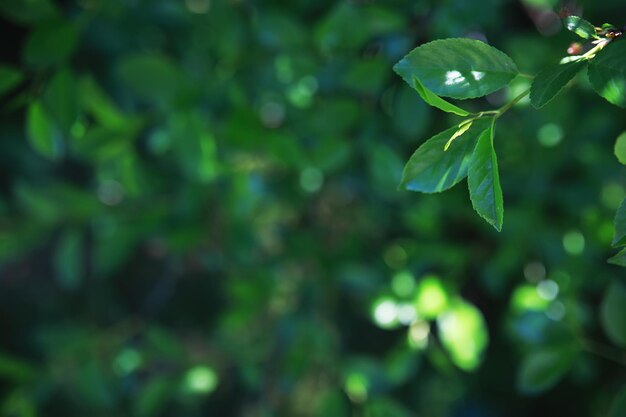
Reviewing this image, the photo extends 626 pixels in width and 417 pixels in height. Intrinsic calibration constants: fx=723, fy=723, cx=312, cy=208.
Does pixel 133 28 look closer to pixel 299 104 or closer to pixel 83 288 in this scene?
pixel 299 104

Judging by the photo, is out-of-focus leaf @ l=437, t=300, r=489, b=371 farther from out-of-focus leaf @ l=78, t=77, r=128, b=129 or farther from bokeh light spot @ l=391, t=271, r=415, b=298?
out-of-focus leaf @ l=78, t=77, r=128, b=129

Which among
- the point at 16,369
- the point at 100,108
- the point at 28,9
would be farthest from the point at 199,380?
the point at 28,9

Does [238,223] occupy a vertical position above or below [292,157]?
below

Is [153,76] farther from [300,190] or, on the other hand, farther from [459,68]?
[459,68]

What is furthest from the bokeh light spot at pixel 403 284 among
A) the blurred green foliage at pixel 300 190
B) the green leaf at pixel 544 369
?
the green leaf at pixel 544 369

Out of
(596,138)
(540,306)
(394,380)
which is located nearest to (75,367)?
(394,380)

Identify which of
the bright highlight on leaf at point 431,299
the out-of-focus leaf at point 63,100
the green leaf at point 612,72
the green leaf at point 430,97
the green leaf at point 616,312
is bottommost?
the bright highlight on leaf at point 431,299

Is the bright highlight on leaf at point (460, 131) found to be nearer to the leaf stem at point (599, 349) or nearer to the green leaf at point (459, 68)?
the green leaf at point (459, 68)
